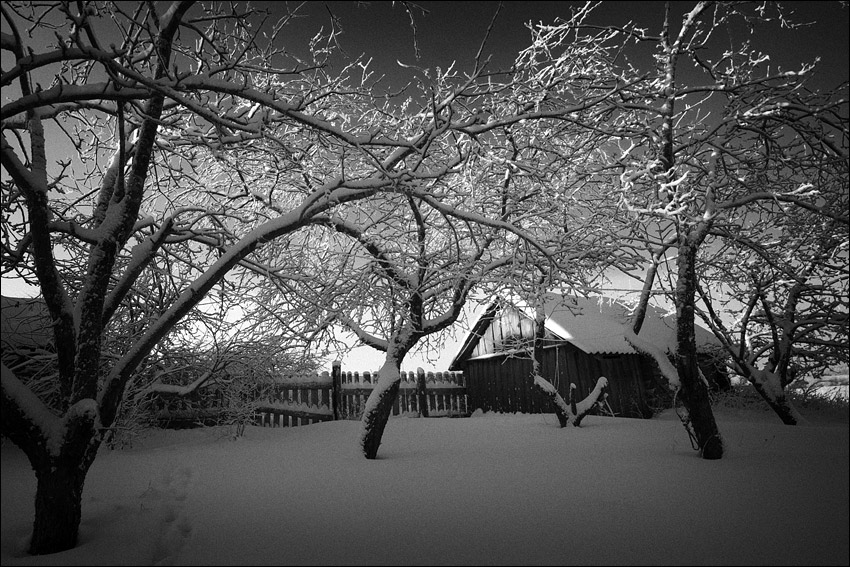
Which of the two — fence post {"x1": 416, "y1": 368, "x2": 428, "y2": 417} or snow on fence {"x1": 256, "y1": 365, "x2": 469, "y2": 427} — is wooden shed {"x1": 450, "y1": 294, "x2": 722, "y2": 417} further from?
snow on fence {"x1": 256, "y1": 365, "x2": 469, "y2": 427}

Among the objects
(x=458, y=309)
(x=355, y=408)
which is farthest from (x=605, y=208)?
(x=355, y=408)

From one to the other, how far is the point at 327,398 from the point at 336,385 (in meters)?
0.41

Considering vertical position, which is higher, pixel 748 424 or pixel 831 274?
pixel 831 274

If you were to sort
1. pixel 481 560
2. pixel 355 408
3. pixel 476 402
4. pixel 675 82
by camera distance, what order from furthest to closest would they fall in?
pixel 476 402, pixel 355 408, pixel 675 82, pixel 481 560

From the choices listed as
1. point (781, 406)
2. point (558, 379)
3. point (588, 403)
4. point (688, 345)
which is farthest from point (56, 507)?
point (558, 379)

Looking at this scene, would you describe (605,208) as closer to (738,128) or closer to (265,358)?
(738,128)

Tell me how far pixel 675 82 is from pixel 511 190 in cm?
215

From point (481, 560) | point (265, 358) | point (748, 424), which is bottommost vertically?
point (481, 560)

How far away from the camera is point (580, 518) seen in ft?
9.07

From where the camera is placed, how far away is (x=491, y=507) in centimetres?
308

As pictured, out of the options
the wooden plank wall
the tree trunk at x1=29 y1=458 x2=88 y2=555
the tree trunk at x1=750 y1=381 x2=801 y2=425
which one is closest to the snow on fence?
the wooden plank wall

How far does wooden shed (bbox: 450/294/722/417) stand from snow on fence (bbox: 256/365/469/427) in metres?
2.48

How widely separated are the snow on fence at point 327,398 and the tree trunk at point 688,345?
691cm

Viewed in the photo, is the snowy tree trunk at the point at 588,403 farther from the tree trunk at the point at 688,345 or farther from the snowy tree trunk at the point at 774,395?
the tree trunk at the point at 688,345
